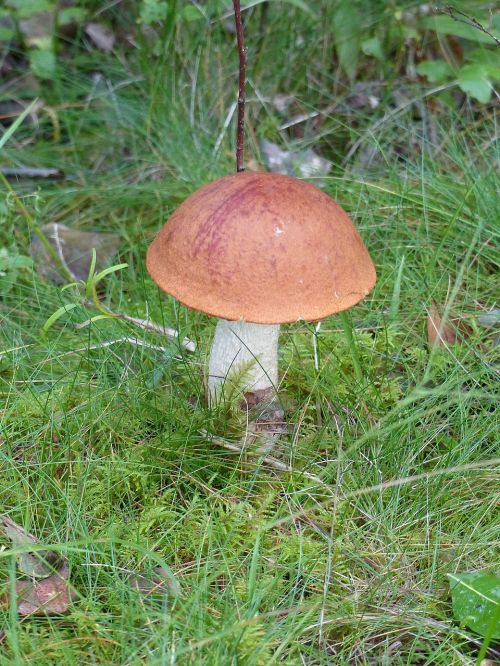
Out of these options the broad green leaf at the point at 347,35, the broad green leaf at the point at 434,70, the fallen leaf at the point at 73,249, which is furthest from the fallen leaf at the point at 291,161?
the fallen leaf at the point at 73,249

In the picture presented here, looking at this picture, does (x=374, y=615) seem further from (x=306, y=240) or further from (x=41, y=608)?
(x=306, y=240)

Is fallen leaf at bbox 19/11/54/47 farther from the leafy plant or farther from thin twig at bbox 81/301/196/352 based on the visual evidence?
thin twig at bbox 81/301/196/352

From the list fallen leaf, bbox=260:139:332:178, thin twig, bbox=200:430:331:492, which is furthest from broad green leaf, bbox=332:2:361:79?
thin twig, bbox=200:430:331:492

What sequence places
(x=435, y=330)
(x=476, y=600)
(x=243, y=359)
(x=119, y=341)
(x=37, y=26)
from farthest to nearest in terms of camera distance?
1. (x=37, y=26)
2. (x=435, y=330)
3. (x=119, y=341)
4. (x=243, y=359)
5. (x=476, y=600)

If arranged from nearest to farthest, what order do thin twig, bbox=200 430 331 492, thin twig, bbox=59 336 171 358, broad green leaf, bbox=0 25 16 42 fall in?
1. thin twig, bbox=200 430 331 492
2. thin twig, bbox=59 336 171 358
3. broad green leaf, bbox=0 25 16 42

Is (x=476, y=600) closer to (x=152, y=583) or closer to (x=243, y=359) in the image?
(x=152, y=583)

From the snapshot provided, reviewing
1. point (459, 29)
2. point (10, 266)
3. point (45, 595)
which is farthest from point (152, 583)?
point (459, 29)
